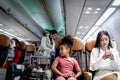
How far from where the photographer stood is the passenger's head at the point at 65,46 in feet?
7.38

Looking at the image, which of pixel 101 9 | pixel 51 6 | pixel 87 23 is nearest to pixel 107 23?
pixel 87 23

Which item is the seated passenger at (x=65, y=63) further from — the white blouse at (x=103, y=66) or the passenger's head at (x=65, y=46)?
the white blouse at (x=103, y=66)

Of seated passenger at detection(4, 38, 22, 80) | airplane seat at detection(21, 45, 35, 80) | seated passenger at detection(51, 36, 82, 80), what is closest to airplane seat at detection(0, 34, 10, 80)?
seated passenger at detection(4, 38, 22, 80)

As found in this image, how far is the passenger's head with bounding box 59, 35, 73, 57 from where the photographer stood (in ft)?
7.38

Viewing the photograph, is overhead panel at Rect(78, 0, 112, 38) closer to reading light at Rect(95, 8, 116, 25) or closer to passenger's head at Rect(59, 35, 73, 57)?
reading light at Rect(95, 8, 116, 25)

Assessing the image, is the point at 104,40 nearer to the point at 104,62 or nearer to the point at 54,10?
the point at 104,62

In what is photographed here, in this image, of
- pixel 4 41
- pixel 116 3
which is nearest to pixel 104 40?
pixel 4 41

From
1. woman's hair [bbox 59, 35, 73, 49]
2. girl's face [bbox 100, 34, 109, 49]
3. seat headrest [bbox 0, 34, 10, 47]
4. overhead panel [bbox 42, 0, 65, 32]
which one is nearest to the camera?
girl's face [bbox 100, 34, 109, 49]

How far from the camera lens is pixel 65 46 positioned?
7.47 feet

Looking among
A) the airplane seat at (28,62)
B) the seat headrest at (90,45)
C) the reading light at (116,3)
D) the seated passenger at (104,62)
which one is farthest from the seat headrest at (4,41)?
the reading light at (116,3)

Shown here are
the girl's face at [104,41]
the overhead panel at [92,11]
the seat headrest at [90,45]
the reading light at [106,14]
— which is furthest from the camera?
the reading light at [106,14]

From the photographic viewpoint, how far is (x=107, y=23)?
8.14 meters

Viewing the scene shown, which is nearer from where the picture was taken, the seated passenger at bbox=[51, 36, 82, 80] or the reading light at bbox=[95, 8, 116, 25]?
the seated passenger at bbox=[51, 36, 82, 80]

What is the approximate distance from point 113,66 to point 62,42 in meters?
0.73
